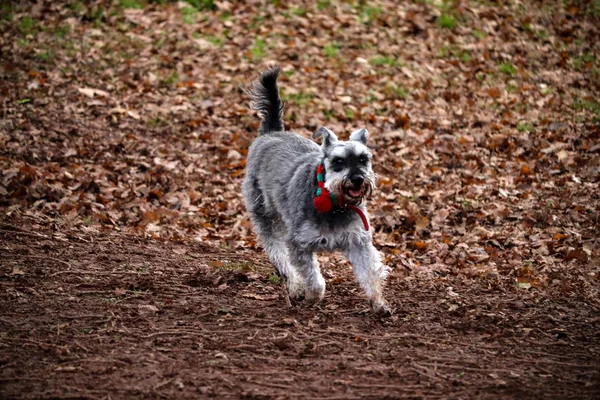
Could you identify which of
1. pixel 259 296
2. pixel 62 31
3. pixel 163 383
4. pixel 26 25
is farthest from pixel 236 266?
pixel 26 25

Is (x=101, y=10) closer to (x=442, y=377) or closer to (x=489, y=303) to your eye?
(x=489, y=303)

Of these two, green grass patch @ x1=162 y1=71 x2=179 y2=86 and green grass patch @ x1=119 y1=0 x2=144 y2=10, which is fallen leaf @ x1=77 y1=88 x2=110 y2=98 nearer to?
green grass patch @ x1=162 y1=71 x2=179 y2=86

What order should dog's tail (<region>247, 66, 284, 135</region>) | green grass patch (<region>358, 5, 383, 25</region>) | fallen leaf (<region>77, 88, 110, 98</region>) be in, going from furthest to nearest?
Answer: green grass patch (<region>358, 5, 383, 25</region>), fallen leaf (<region>77, 88, 110, 98</region>), dog's tail (<region>247, 66, 284, 135</region>)

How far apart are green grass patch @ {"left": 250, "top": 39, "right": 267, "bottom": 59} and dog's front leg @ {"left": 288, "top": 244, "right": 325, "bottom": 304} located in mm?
8769

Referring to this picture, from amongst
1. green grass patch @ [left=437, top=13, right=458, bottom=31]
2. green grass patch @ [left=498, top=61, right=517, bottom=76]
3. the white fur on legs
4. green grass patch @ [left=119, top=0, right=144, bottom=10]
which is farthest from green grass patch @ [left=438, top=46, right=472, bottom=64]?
the white fur on legs

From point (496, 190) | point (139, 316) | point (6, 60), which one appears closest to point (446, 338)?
point (139, 316)

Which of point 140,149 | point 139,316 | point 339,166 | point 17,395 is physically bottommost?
point 140,149

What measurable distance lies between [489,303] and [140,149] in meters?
7.03

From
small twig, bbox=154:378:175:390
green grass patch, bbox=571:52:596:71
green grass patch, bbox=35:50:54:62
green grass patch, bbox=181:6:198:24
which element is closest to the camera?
small twig, bbox=154:378:175:390

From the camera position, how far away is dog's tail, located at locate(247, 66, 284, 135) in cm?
773

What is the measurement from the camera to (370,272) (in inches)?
249

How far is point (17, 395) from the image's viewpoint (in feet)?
14.2

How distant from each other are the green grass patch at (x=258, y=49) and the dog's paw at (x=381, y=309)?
9.43 metres

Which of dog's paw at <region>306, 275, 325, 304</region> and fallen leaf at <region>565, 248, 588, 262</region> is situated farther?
fallen leaf at <region>565, 248, 588, 262</region>
